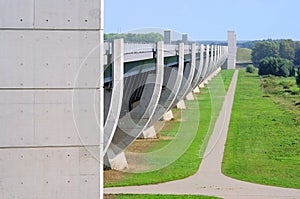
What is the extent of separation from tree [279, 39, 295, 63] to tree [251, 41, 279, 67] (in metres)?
1.44

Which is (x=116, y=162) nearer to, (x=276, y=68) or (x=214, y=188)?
(x=214, y=188)

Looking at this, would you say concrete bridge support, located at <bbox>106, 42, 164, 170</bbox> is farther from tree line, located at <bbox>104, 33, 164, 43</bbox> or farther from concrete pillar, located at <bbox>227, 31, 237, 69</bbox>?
concrete pillar, located at <bbox>227, 31, 237, 69</bbox>

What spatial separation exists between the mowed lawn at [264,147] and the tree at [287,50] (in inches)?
5126

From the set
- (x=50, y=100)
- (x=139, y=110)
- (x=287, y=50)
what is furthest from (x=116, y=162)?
(x=287, y=50)

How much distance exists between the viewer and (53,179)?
1005cm

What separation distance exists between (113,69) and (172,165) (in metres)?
8.42

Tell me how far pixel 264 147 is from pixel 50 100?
68.9 feet

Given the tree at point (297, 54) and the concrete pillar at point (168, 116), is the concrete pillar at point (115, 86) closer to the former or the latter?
the concrete pillar at point (168, 116)

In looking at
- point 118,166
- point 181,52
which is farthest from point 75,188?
point 181,52

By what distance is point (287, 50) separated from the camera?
178 metres

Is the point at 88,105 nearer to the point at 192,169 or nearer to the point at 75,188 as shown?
the point at 75,188

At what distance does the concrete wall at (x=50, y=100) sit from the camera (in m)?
9.66

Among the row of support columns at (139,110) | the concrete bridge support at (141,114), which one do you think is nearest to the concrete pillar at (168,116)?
the row of support columns at (139,110)

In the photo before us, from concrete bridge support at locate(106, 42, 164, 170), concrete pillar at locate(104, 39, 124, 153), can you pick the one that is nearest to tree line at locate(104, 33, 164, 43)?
concrete pillar at locate(104, 39, 124, 153)
